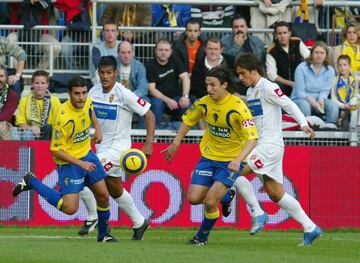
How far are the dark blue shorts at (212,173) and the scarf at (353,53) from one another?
6571 millimetres

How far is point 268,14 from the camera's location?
20406mm

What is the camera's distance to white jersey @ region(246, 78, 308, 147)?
567 inches

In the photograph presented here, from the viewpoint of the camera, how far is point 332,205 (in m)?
18.4

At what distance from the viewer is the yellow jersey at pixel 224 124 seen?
538 inches

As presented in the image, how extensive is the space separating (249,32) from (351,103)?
2.30 metres

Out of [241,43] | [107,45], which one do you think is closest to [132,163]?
[107,45]

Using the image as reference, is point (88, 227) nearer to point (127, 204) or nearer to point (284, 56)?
point (127, 204)

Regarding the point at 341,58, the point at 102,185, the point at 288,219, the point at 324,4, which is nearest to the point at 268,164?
the point at 102,185

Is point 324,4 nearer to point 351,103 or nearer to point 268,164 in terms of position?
point 351,103

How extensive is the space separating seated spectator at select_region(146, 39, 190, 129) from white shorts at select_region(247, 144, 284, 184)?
439cm

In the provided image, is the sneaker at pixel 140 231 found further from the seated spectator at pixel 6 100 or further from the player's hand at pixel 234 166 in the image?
the seated spectator at pixel 6 100

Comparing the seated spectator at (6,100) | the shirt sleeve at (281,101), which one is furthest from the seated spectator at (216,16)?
the shirt sleeve at (281,101)

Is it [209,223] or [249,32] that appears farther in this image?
[249,32]

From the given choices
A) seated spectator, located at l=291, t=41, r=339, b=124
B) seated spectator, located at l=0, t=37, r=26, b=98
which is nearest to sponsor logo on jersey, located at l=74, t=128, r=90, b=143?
seated spectator, located at l=0, t=37, r=26, b=98
